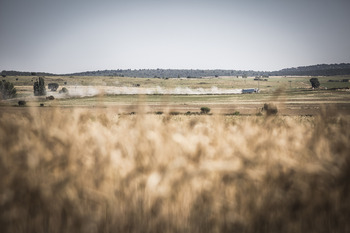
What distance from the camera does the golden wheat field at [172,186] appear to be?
164 cm

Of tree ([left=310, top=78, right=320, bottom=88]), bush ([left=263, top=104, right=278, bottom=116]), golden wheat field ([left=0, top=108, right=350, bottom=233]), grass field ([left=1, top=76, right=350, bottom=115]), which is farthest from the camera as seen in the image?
tree ([left=310, top=78, right=320, bottom=88])

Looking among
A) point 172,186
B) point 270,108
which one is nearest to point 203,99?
point 270,108

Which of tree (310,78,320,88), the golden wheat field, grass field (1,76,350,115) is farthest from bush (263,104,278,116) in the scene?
tree (310,78,320,88)

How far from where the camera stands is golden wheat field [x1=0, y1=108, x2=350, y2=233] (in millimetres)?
1638

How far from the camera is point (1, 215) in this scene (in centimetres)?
160

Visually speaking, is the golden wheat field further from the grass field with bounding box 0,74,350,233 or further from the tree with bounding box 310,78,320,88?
the tree with bounding box 310,78,320,88

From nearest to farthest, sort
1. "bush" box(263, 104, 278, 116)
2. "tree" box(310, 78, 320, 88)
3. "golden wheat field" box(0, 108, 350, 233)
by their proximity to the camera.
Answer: "golden wheat field" box(0, 108, 350, 233), "bush" box(263, 104, 278, 116), "tree" box(310, 78, 320, 88)

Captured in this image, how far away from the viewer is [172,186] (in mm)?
1688

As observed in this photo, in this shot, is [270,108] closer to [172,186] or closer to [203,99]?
[172,186]

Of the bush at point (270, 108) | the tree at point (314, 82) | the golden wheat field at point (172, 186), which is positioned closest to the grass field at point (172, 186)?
the golden wheat field at point (172, 186)

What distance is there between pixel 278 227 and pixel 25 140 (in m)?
2.19

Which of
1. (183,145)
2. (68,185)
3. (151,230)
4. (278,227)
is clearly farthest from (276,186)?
(68,185)

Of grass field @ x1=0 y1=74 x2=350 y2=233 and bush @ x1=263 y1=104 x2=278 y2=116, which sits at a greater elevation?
bush @ x1=263 y1=104 x2=278 y2=116

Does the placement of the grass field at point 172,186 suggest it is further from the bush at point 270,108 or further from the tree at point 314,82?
the tree at point 314,82
